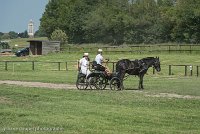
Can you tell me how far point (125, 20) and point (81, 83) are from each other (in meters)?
97.1

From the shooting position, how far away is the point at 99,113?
15188 millimetres

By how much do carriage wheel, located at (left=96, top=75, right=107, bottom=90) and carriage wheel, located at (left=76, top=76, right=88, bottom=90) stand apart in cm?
60

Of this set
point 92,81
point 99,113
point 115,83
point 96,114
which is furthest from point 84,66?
point 96,114

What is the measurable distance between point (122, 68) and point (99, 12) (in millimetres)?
110255

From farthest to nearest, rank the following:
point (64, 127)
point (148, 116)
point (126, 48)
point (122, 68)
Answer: point (126, 48)
point (122, 68)
point (148, 116)
point (64, 127)

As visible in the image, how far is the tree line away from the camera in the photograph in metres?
107

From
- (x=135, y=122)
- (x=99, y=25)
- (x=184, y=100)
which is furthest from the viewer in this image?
(x=99, y=25)

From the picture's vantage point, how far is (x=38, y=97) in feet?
64.7

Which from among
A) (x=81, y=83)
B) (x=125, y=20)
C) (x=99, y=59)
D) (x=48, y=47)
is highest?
(x=125, y=20)

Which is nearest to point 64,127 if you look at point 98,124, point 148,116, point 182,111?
point 98,124

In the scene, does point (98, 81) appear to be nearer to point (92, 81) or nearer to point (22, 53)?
point (92, 81)

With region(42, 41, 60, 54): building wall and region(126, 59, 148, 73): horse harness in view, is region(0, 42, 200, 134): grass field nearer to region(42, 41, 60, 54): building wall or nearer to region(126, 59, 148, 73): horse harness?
region(126, 59, 148, 73): horse harness

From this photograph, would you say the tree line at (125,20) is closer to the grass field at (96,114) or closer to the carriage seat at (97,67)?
the carriage seat at (97,67)

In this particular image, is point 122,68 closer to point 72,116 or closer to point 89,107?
point 89,107
